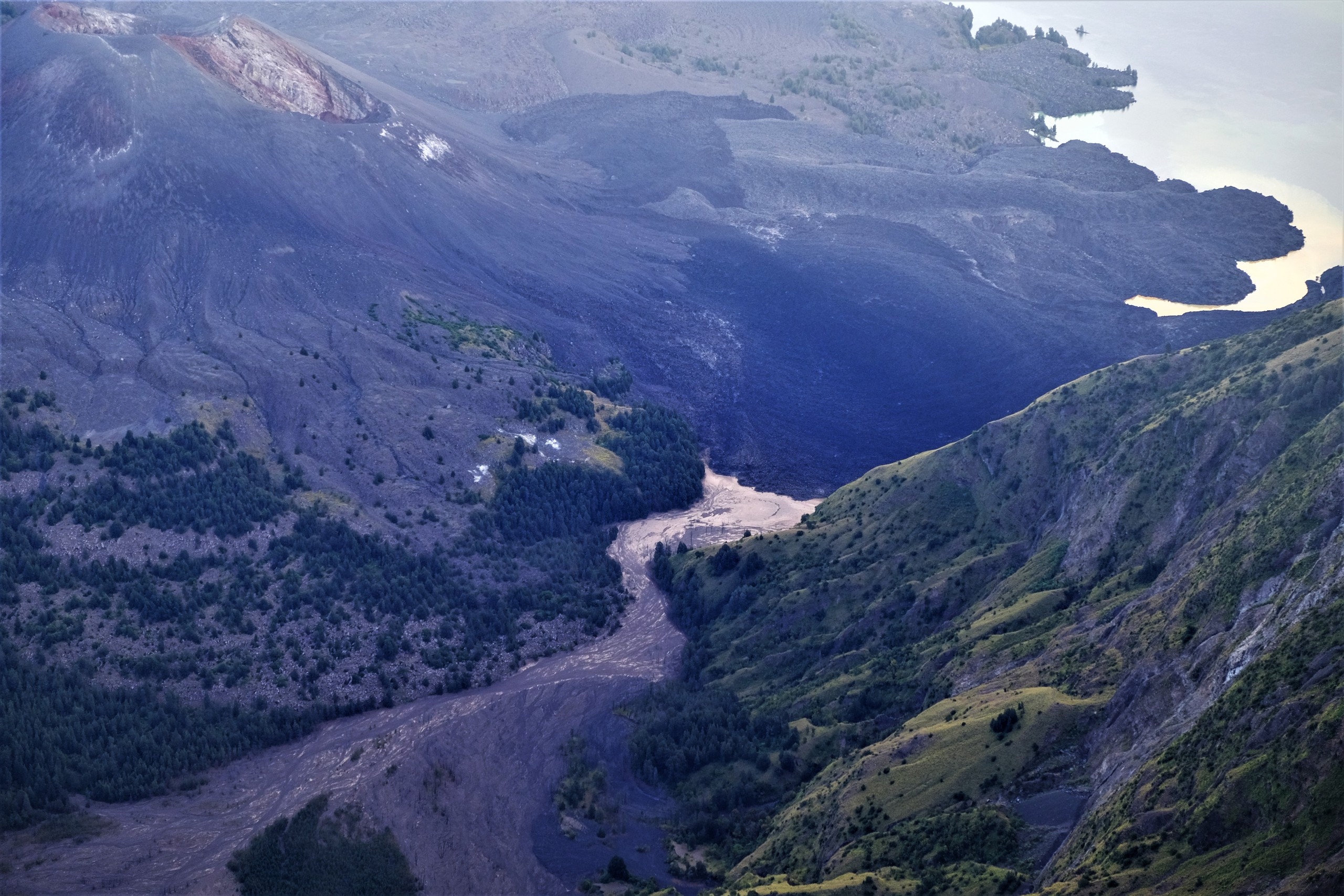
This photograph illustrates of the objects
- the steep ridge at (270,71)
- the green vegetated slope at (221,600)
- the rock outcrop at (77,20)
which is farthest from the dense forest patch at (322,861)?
the rock outcrop at (77,20)

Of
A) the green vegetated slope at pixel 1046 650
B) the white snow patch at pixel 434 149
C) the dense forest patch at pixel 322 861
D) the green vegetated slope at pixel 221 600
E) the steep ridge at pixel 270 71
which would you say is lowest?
the dense forest patch at pixel 322 861

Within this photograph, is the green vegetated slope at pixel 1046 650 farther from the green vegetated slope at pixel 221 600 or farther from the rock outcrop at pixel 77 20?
the rock outcrop at pixel 77 20

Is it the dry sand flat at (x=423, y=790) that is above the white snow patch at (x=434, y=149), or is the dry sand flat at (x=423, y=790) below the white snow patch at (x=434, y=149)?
below

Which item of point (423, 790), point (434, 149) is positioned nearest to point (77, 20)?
point (434, 149)

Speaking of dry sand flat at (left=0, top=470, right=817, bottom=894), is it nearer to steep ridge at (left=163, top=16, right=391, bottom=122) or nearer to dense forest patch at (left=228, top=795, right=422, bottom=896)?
dense forest patch at (left=228, top=795, right=422, bottom=896)

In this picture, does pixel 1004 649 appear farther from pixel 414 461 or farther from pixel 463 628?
pixel 414 461

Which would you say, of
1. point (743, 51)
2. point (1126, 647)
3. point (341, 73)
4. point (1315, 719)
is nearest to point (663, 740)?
point (1126, 647)

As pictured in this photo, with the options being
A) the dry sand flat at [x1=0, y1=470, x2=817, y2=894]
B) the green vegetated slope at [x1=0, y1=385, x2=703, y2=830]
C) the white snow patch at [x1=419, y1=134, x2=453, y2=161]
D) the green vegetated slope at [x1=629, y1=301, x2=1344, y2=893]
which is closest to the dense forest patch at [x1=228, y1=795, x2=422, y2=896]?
the dry sand flat at [x1=0, y1=470, x2=817, y2=894]
